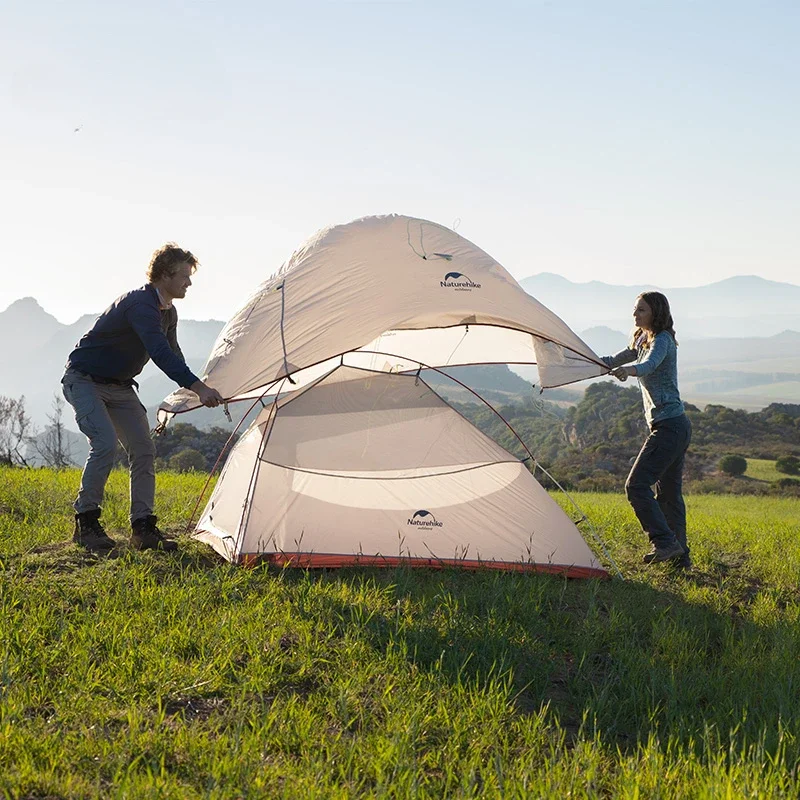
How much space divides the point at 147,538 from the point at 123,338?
1.69 m

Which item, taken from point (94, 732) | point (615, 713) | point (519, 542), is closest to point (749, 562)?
point (519, 542)

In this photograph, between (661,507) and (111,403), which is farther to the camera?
(661,507)

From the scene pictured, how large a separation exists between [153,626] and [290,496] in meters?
2.30

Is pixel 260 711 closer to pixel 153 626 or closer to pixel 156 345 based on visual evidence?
pixel 153 626

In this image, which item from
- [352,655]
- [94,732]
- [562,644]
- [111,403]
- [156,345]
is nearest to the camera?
[94,732]

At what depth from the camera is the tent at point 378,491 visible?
6.82m

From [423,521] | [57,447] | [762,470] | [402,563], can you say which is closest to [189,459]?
[423,521]

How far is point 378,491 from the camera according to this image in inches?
290

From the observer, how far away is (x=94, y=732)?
364 cm

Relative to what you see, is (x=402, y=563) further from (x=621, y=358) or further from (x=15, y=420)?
(x=15, y=420)

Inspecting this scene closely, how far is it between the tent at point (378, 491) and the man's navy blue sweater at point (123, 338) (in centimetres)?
127

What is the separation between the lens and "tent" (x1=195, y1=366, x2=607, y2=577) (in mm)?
6816

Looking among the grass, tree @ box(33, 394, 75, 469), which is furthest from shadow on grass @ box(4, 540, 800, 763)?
the grass

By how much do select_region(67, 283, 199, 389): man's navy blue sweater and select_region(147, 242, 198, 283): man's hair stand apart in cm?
11
